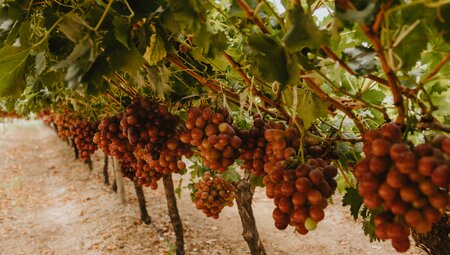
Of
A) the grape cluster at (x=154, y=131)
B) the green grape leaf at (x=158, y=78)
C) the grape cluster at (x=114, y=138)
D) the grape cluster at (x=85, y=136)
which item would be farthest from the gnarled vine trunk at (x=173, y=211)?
the green grape leaf at (x=158, y=78)

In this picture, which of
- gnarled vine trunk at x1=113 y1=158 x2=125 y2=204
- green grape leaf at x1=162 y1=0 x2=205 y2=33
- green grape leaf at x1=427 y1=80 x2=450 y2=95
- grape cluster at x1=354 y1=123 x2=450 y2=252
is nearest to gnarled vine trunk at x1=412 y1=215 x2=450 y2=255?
green grape leaf at x1=427 y1=80 x2=450 y2=95

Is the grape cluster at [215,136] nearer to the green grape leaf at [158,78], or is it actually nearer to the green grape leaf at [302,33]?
the green grape leaf at [158,78]

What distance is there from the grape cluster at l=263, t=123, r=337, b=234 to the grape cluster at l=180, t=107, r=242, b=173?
220 mm

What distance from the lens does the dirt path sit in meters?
5.87

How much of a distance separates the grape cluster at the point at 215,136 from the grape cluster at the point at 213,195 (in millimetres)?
2396

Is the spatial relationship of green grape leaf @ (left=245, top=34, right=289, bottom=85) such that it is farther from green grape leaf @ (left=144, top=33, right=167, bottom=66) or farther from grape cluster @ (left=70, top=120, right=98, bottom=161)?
grape cluster @ (left=70, top=120, right=98, bottom=161)

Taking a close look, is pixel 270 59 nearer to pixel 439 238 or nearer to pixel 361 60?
pixel 361 60

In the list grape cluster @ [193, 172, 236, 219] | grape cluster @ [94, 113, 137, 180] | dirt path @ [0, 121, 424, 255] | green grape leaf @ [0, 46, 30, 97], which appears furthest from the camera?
dirt path @ [0, 121, 424, 255]

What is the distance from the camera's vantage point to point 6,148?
667 inches

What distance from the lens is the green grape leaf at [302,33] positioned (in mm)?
862

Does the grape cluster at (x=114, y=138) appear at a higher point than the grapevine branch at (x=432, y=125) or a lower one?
higher

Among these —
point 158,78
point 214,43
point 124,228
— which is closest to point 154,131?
point 158,78

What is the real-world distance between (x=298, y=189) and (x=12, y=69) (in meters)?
1.18

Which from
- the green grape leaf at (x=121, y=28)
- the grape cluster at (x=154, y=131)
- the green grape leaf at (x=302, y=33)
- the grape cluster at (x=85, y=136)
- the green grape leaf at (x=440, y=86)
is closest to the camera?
the green grape leaf at (x=302, y=33)
